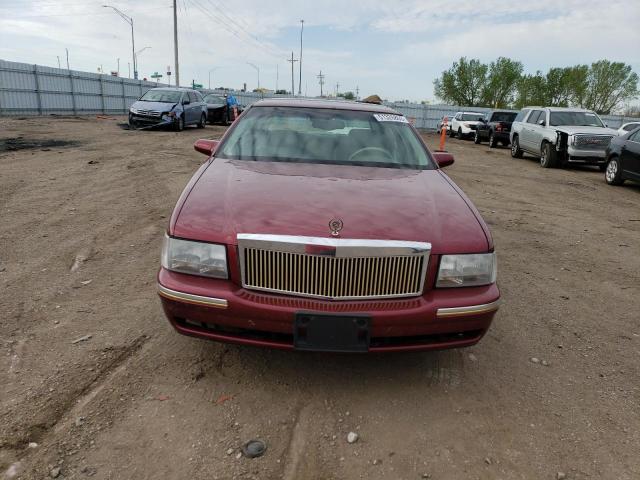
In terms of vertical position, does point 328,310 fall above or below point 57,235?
above

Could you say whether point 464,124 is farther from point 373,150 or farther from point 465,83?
point 465,83

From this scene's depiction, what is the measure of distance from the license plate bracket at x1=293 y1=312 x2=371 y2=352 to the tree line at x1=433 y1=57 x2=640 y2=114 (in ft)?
219

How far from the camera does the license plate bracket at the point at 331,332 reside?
235 centimetres

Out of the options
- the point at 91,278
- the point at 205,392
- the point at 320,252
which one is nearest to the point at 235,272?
the point at 320,252

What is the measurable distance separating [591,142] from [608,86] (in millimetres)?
56501

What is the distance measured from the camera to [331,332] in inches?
93.0

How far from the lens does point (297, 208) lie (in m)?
2.61

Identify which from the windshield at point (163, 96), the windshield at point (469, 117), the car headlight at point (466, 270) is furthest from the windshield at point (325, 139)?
the windshield at point (469, 117)

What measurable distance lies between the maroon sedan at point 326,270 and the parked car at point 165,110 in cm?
1657

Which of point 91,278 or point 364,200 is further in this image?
point 91,278

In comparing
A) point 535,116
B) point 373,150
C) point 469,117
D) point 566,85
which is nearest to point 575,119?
point 535,116

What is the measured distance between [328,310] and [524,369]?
1.50 m

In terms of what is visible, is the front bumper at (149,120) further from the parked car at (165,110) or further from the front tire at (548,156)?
the front tire at (548,156)

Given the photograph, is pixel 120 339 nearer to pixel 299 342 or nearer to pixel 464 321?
pixel 299 342
